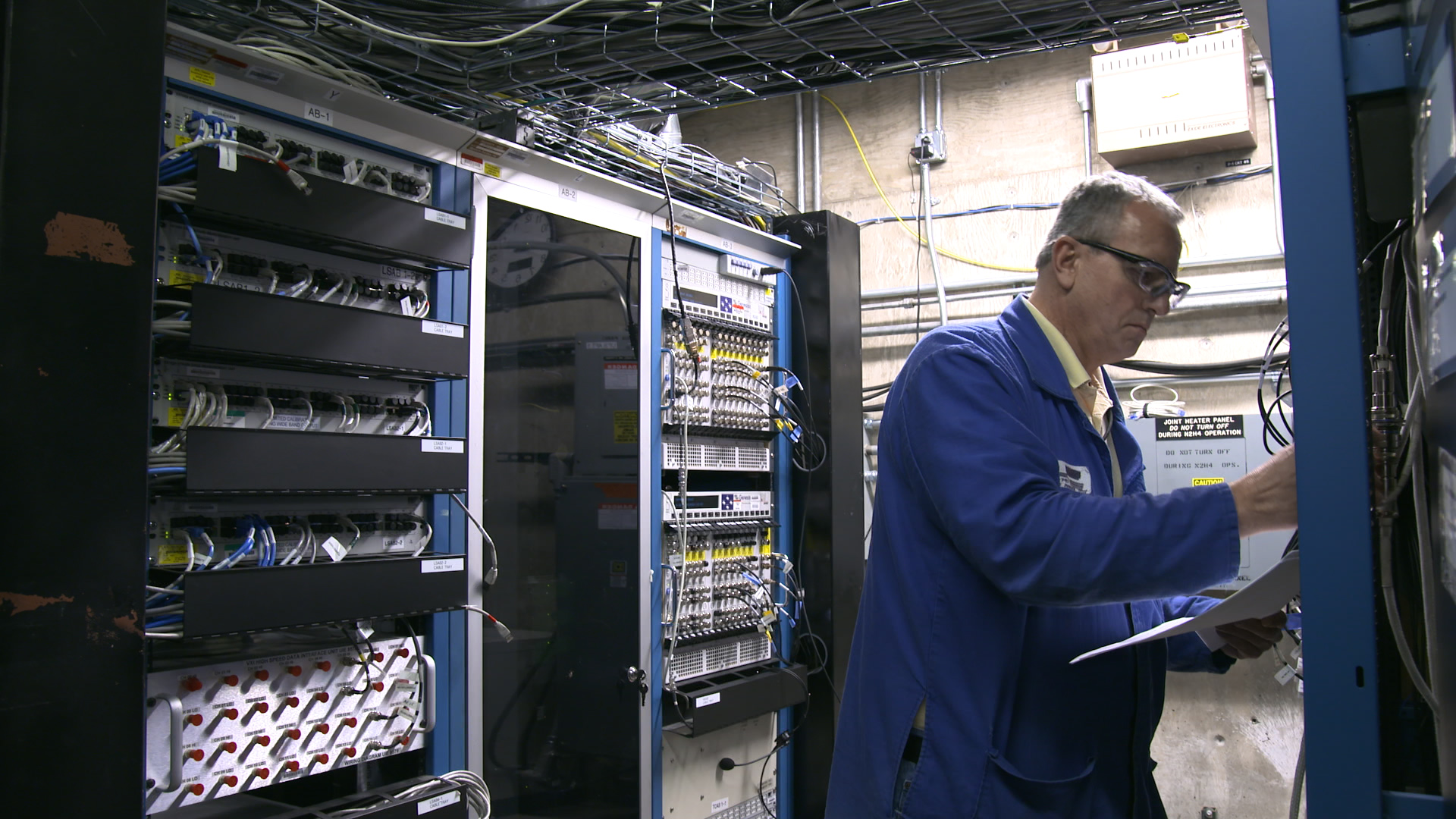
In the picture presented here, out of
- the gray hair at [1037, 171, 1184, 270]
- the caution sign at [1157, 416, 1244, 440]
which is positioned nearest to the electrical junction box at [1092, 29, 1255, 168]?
the caution sign at [1157, 416, 1244, 440]

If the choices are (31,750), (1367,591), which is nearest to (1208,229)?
(1367,591)

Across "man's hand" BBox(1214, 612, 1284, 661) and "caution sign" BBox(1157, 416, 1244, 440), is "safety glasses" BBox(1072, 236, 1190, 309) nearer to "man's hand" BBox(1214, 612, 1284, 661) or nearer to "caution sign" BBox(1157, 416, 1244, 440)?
"man's hand" BBox(1214, 612, 1284, 661)

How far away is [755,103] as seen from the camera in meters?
4.43

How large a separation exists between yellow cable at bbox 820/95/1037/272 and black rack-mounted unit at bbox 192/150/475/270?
2.30 metres

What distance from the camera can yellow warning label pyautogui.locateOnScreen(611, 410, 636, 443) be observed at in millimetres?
2898

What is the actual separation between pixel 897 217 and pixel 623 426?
180cm

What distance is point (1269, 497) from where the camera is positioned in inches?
33.7

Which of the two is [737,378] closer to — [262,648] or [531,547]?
[531,547]

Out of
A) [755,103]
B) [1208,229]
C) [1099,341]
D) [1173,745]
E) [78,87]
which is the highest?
[755,103]

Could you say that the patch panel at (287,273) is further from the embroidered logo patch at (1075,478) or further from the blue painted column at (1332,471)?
the blue painted column at (1332,471)

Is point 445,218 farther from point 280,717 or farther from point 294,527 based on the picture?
point 280,717

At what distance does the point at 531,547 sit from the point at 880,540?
6.19 ft

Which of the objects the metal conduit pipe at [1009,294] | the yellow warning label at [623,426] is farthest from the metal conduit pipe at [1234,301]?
the yellow warning label at [623,426]

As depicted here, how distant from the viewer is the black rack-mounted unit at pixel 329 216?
5.64 feet
